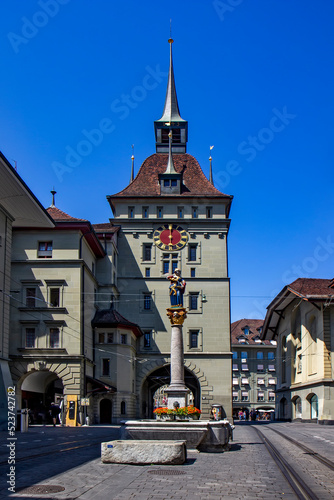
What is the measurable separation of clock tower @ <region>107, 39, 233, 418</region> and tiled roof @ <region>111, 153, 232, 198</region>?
0.56 feet

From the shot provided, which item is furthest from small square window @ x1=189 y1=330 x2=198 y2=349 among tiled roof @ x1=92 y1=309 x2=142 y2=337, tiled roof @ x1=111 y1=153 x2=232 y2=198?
tiled roof @ x1=111 y1=153 x2=232 y2=198

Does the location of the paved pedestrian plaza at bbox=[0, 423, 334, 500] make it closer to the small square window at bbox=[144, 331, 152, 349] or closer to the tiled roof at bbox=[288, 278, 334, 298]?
the tiled roof at bbox=[288, 278, 334, 298]

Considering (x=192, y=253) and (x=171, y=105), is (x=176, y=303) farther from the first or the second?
(x=171, y=105)

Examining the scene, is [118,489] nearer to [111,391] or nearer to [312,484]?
[312,484]

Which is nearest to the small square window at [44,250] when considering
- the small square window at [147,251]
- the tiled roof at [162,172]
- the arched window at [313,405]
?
the small square window at [147,251]

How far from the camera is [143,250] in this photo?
63.9 meters

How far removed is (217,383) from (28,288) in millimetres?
21587

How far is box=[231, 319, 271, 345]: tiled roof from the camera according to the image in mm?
107312

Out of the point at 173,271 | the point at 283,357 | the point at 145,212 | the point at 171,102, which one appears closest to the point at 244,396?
the point at 283,357

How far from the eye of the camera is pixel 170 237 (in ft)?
210

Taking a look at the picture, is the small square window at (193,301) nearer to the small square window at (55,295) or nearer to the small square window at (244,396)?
the small square window at (55,295)

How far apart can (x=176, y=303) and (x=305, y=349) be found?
116ft

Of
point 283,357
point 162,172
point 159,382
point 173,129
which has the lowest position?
point 159,382

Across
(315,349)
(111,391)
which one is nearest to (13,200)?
(111,391)
